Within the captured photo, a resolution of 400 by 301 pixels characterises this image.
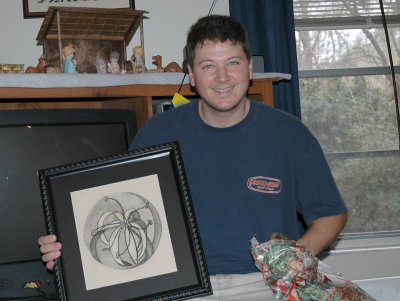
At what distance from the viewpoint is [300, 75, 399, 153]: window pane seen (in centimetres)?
345

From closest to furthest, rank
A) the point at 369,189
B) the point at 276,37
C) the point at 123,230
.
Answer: the point at 123,230, the point at 276,37, the point at 369,189

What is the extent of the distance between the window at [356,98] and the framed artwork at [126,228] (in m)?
1.71

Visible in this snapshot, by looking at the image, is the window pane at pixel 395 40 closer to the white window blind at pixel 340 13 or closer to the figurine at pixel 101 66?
the white window blind at pixel 340 13

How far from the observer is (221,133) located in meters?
2.06

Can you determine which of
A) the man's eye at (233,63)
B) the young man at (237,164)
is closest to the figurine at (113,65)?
the young man at (237,164)

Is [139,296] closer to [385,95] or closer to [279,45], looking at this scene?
[279,45]

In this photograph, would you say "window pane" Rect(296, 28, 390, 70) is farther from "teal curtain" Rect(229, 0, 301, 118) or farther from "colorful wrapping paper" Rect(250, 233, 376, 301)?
"colorful wrapping paper" Rect(250, 233, 376, 301)

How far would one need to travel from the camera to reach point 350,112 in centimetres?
349

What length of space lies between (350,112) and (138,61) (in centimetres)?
137

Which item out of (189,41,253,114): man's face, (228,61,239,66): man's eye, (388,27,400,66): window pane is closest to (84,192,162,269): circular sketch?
(189,41,253,114): man's face

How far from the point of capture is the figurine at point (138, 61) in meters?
2.54

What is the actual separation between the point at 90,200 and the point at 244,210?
451mm

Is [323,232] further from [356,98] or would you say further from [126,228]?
[356,98]

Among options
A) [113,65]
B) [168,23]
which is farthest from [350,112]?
[113,65]
